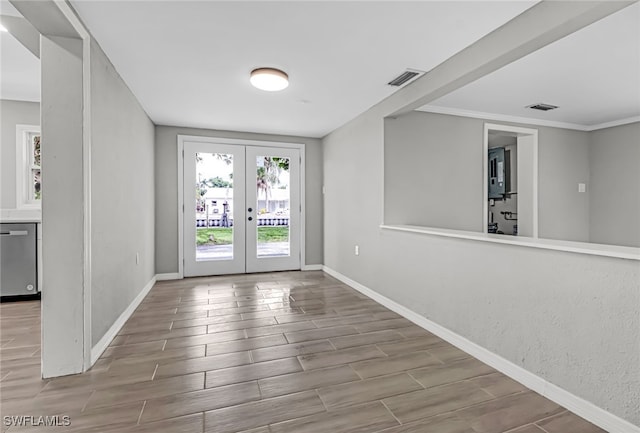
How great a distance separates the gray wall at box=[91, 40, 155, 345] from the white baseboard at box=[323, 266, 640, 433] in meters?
2.68

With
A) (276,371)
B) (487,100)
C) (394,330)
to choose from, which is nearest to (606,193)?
(487,100)

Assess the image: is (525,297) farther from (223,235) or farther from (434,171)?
(223,235)

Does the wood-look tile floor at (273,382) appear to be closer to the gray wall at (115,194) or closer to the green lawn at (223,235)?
the gray wall at (115,194)

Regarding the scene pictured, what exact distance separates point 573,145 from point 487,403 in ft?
14.8

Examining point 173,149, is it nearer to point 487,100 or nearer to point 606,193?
point 487,100

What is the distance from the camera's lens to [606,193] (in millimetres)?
4566

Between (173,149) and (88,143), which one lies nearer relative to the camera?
(88,143)

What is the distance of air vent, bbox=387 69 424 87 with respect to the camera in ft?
9.25

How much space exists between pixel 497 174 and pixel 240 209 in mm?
4641

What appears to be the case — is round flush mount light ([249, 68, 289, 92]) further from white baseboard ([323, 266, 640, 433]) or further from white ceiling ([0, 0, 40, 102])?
white baseboard ([323, 266, 640, 433])

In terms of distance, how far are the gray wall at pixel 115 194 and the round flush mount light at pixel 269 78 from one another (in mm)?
1166

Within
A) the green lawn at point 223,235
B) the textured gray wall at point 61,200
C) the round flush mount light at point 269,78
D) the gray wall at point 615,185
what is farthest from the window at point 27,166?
the gray wall at point 615,185

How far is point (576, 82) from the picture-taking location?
3.07 m

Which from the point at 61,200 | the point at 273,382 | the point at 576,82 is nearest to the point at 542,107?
the point at 576,82
